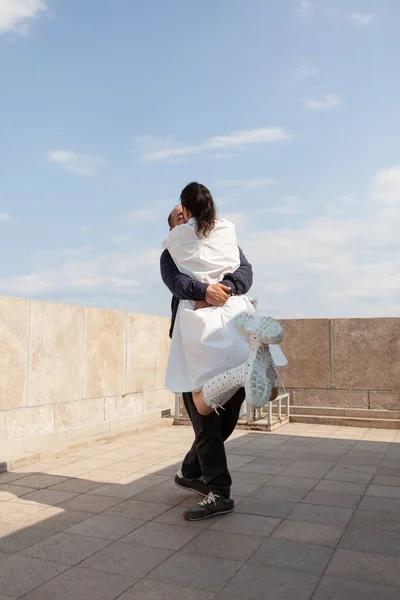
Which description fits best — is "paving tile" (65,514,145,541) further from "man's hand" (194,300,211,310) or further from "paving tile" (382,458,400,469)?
"paving tile" (382,458,400,469)

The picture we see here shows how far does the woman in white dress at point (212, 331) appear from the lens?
10.4 ft

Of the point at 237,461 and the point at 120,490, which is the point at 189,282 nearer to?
the point at 120,490

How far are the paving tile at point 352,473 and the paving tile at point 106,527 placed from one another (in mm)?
1914

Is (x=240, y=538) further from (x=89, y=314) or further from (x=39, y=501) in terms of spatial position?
(x=89, y=314)

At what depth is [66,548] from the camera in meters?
2.94

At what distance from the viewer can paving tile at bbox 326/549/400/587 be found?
257 centimetres

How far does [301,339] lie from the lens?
29.7ft

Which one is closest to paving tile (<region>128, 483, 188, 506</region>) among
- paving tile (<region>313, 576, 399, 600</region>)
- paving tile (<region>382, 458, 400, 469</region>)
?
paving tile (<region>313, 576, 399, 600</region>)

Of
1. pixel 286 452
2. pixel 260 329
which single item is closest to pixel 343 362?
pixel 286 452

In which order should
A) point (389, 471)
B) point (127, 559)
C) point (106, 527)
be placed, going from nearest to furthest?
point (127, 559) < point (106, 527) < point (389, 471)

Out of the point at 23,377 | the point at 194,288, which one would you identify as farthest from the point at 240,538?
the point at 23,377

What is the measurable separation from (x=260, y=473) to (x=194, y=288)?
79.8 inches

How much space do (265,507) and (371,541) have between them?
0.80 m

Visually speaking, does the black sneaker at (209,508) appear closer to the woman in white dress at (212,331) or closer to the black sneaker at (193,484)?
the black sneaker at (193,484)
